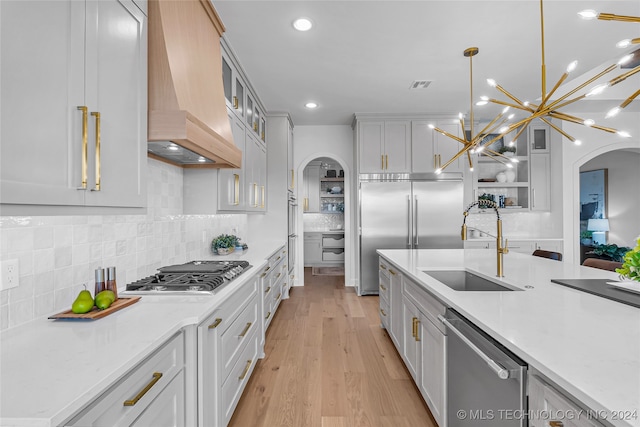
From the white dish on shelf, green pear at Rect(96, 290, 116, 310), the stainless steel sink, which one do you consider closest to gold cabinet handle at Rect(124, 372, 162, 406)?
green pear at Rect(96, 290, 116, 310)

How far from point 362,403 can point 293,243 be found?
328cm

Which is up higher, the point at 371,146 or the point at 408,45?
the point at 408,45

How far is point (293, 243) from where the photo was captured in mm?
5211

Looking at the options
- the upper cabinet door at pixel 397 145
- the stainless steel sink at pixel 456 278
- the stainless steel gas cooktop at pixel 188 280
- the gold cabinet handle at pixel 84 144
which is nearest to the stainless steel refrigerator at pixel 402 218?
the upper cabinet door at pixel 397 145

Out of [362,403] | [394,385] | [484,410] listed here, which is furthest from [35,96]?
[394,385]

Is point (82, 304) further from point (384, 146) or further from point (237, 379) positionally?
point (384, 146)

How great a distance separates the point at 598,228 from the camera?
593 cm

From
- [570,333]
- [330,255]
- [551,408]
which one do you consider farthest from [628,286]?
[330,255]

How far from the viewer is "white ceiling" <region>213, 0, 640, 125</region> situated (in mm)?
2383

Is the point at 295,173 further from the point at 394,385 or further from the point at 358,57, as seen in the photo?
the point at 394,385

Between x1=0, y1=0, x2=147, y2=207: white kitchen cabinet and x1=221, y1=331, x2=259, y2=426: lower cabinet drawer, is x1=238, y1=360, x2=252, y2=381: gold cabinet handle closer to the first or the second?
x1=221, y1=331, x2=259, y2=426: lower cabinet drawer

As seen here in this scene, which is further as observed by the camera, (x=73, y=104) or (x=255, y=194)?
(x=255, y=194)

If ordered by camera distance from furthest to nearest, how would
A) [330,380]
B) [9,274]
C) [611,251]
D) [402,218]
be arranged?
1. [611,251]
2. [402,218]
3. [330,380]
4. [9,274]

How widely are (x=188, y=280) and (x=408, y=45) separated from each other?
2742 millimetres
